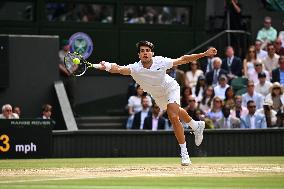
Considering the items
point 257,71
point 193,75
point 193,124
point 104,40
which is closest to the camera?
point 193,124

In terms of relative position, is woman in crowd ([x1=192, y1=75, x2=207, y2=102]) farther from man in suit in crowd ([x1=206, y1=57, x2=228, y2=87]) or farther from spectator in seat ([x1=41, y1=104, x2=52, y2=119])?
spectator in seat ([x1=41, y1=104, x2=52, y2=119])

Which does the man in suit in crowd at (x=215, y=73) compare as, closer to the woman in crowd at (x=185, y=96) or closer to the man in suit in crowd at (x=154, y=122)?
the woman in crowd at (x=185, y=96)

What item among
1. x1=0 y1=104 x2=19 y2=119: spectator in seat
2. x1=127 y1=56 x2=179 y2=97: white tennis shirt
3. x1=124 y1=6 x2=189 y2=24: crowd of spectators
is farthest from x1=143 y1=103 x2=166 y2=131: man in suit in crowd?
x1=127 y1=56 x2=179 y2=97: white tennis shirt

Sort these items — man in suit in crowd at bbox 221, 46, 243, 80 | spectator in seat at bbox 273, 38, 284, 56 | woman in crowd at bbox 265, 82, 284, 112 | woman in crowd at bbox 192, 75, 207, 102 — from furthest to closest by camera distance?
spectator in seat at bbox 273, 38, 284, 56
man in suit in crowd at bbox 221, 46, 243, 80
woman in crowd at bbox 192, 75, 207, 102
woman in crowd at bbox 265, 82, 284, 112

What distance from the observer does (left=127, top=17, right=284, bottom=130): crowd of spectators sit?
21844 millimetres

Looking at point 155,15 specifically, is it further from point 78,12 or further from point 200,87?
point 200,87

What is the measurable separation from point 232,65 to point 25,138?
645cm

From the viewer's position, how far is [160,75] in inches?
630

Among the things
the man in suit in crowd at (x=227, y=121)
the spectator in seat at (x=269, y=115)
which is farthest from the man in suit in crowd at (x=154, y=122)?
the spectator in seat at (x=269, y=115)

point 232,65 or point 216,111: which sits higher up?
point 232,65

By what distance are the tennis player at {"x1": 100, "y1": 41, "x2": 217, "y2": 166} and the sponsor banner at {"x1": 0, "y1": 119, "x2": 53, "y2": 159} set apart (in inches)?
191

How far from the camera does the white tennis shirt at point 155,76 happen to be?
15845 millimetres

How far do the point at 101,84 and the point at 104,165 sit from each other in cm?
899

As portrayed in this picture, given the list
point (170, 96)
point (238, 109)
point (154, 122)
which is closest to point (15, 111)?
point (154, 122)
